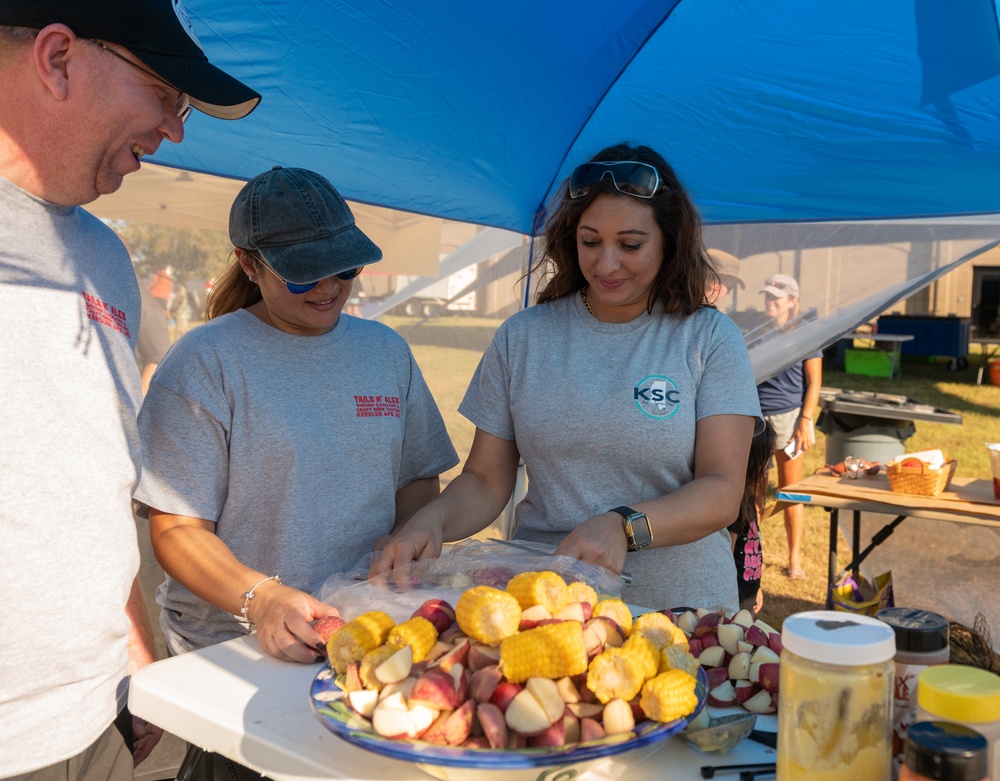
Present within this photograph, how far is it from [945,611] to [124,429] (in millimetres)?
4993

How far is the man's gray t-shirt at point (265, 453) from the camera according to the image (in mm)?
1780

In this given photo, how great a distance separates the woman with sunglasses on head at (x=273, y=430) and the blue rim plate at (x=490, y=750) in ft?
2.22

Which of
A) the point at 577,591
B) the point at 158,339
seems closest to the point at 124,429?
→ the point at 577,591

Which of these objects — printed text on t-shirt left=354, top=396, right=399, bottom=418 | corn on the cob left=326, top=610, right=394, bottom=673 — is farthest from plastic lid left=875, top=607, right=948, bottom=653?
printed text on t-shirt left=354, top=396, right=399, bottom=418

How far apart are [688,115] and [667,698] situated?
119 inches

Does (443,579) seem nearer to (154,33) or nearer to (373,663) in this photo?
(373,663)

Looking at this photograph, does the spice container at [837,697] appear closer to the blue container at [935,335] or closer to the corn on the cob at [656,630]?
the corn on the cob at [656,630]

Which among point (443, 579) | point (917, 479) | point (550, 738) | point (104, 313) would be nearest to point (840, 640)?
point (550, 738)

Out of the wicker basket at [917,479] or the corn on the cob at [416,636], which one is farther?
the wicker basket at [917,479]

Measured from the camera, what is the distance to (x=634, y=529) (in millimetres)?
1731

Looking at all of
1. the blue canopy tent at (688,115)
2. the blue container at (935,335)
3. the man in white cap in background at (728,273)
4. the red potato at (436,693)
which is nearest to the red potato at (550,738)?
the red potato at (436,693)

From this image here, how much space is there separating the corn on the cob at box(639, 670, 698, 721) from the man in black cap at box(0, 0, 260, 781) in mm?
859

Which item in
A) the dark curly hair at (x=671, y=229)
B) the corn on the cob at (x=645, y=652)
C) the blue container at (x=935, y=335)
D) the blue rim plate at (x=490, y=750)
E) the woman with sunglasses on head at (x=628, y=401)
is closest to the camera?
the blue rim plate at (x=490, y=750)

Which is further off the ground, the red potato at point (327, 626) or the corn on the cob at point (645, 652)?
the corn on the cob at point (645, 652)
